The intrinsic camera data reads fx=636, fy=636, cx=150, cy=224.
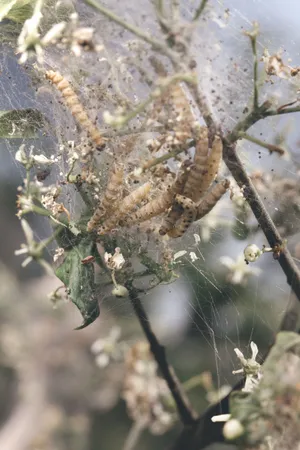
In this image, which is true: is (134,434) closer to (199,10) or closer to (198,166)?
(198,166)

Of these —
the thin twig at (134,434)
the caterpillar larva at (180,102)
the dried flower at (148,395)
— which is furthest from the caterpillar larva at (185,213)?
the thin twig at (134,434)

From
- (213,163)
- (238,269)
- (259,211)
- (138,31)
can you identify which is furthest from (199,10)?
(238,269)

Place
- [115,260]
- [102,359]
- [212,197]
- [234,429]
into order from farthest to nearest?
1. [102,359]
2. [115,260]
3. [212,197]
4. [234,429]

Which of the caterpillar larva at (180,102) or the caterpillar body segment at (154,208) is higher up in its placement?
the caterpillar larva at (180,102)

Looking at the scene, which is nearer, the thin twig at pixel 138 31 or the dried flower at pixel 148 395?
the thin twig at pixel 138 31

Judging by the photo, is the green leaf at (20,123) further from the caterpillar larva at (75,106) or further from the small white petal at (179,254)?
the small white petal at (179,254)

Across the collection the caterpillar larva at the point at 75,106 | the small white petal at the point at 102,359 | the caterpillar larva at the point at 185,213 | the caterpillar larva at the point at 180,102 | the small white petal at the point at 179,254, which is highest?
the caterpillar larva at the point at 180,102

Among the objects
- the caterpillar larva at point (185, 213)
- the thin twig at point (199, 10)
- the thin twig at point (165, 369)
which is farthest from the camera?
the thin twig at point (165, 369)

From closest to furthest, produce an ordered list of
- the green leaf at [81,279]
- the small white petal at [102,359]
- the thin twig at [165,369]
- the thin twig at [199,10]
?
the thin twig at [199,10] < the green leaf at [81,279] < the thin twig at [165,369] < the small white petal at [102,359]
